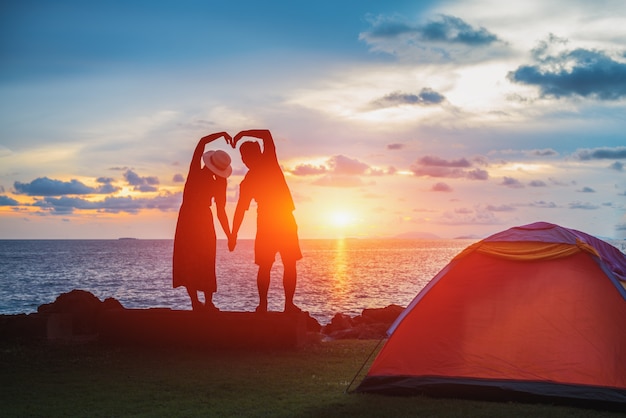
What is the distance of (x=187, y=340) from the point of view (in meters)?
15.5

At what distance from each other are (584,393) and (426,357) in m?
2.32

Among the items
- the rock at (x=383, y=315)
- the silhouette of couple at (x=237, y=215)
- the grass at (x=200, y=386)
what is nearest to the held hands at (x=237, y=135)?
the silhouette of couple at (x=237, y=215)

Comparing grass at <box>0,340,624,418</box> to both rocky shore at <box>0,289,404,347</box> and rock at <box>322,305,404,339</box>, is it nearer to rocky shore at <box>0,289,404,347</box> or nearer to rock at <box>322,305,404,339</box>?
rocky shore at <box>0,289,404,347</box>

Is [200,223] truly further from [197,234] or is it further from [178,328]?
[178,328]

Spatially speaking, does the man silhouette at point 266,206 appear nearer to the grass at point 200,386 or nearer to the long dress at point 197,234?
the long dress at point 197,234

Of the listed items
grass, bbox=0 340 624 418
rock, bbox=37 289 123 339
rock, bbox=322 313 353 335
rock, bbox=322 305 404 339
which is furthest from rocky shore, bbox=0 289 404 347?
rock, bbox=322 313 353 335

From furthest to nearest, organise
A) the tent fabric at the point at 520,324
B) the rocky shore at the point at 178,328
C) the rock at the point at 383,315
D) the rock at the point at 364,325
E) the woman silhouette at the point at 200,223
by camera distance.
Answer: the rock at the point at 383,315, the rock at the point at 364,325, the woman silhouette at the point at 200,223, the rocky shore at the point at 178,328, the tent fabric at the point at 520,324

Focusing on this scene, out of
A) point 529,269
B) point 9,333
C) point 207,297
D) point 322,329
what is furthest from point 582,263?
point 322,329

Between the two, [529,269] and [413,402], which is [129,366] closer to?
[413,402]

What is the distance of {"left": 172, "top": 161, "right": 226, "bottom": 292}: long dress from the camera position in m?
15.5

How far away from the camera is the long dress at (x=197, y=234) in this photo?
51.0ft

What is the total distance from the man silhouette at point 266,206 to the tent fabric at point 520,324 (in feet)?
16.4

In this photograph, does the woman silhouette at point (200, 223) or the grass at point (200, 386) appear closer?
the grass at point (200, 386)

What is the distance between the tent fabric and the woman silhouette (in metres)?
5.91
